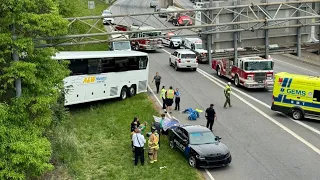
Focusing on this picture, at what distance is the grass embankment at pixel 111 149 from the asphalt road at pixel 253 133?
1792mm

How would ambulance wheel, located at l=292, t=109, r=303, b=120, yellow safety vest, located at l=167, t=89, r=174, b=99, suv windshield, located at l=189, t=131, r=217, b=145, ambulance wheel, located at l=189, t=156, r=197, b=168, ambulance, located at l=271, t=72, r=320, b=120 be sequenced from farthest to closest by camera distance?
1. yellow safety vest, located at l=167, t=89, r=174, b=99
2. ambulance wheel, located at l=292, t=109, r=303, b=120
3. ambulance, located at l=271, t=72, r=320, b=120
4. suv windshield, located at l=189, t=131, r=217, b=145
5. ambulance wheel, located at l=189, t=156, r=197, b=168

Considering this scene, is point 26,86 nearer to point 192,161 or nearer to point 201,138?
point 192,161

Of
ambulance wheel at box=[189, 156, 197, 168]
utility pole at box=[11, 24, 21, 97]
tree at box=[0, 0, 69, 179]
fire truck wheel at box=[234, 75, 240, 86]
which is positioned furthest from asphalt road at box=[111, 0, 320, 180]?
utility pole at box=[11, 24, 21, 97]

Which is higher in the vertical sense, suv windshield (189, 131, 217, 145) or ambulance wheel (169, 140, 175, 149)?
suv windshield (189, 131, 217, 145)

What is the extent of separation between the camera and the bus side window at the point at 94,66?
27.9 m

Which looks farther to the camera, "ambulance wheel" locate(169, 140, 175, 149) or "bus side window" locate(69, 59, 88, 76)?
"bus side window" locate(69, 59, 88, 76)

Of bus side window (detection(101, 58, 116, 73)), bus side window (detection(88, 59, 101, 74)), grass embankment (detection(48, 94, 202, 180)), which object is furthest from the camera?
bus side window (detection(101, 58, 116, 73))

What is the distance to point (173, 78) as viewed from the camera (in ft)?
121

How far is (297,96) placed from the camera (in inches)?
1023

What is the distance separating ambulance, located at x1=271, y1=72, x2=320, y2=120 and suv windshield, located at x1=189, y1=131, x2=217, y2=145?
314 inches

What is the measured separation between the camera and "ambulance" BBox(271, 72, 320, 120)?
997 inches

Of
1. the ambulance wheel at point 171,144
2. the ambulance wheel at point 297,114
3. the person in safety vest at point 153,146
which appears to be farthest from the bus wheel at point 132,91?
the person in safety vest at point 153,146

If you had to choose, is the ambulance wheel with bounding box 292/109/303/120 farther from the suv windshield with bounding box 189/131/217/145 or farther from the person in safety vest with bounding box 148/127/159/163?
the person in safety vest with bounding box 148/127/159/163

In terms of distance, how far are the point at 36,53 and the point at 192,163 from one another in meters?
7.52
